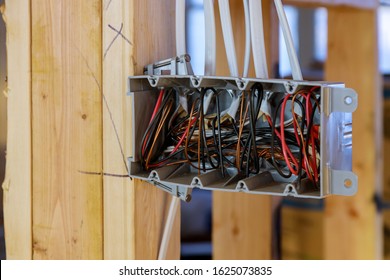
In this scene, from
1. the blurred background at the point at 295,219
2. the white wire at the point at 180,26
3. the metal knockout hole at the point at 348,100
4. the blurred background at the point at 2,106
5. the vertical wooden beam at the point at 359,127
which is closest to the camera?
Answer: the metal knockout hole at the point at 348,100

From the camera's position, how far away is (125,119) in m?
1.14

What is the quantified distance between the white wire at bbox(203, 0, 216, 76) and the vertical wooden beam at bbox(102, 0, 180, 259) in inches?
4.1

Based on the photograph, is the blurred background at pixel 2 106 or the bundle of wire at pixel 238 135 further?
the blurred background at pixel 2 106

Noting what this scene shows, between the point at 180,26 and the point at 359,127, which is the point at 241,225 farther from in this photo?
the point at 180,26

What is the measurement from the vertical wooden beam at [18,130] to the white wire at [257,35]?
1.26ft

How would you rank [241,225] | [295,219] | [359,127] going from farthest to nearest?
1. [295,219]
2. [359,127]
3. [241,225]

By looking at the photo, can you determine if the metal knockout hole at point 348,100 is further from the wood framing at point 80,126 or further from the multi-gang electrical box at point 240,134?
the wood framing at point 80,126

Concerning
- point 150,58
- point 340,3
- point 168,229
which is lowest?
point 168,229

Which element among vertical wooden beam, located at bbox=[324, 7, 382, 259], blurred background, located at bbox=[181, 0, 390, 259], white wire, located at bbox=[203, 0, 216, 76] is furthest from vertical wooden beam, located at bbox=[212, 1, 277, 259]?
white wire, located at bbox=[203, 0, 216, 76]

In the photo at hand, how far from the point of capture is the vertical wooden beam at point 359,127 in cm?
227

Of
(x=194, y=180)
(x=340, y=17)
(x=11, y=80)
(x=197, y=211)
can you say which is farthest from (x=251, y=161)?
(x=197, y=211)

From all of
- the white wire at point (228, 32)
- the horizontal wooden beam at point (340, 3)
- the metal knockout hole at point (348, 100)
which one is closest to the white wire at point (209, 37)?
the white wire at point (228, 32)

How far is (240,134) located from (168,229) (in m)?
0.24

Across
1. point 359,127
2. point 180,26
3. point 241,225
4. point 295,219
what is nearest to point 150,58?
point 180,26
